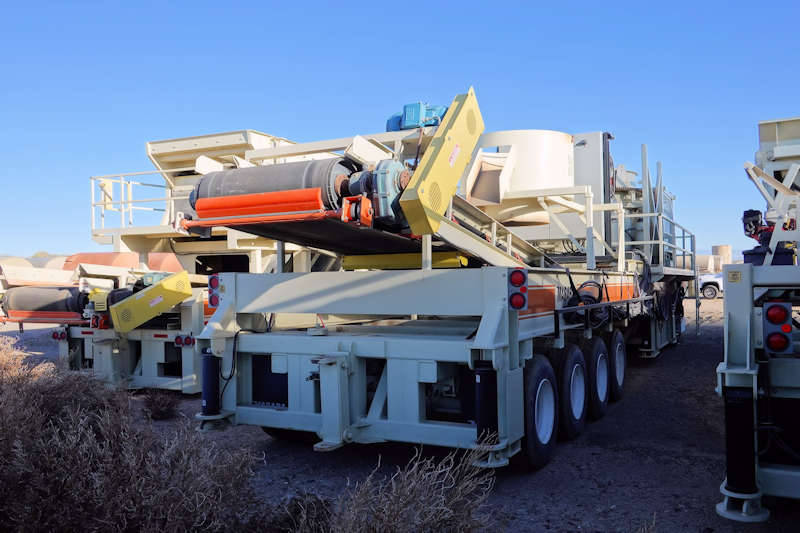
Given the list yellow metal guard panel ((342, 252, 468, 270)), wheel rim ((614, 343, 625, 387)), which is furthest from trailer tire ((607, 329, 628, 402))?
yellow metal guard panel ((342, 252, 468, 270))

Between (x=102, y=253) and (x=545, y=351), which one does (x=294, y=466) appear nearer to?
(x=545, y=351)

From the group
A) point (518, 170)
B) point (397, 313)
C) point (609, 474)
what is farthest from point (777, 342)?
point (518, 170)

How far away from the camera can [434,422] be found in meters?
4.71

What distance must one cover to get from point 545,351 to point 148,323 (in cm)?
571

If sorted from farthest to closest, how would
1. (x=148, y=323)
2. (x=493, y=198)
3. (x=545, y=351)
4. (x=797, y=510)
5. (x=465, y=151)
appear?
(x=148, y=323) → (x=493, y=198) → (x=545, y=351) → (x=465, y=151) → (x=797, y=510)

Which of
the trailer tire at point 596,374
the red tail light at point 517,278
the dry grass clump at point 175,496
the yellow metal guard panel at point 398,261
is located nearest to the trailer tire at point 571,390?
the trailer tire at point 596,374

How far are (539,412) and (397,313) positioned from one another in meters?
1.41

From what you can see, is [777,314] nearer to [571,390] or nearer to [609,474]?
[609,474]

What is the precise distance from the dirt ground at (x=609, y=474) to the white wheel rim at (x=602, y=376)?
273 mm

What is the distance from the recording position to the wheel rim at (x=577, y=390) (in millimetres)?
6057

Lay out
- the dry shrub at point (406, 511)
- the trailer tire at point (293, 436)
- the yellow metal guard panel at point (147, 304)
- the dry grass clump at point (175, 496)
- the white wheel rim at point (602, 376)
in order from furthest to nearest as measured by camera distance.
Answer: the yellow metal guard panel at point (147, 304) → the white wheel rim at point (602, 376) → the trailer tire at point (293, 436) → the dry grass clump at point (175, 496) → the dry shrub at point (406, 511)

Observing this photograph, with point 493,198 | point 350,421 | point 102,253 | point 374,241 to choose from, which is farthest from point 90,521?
point 102,253

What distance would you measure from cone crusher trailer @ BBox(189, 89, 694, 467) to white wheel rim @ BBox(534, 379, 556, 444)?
0.02 m

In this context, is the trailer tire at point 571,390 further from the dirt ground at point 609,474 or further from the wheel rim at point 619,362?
the wheel rim at point 619,362
